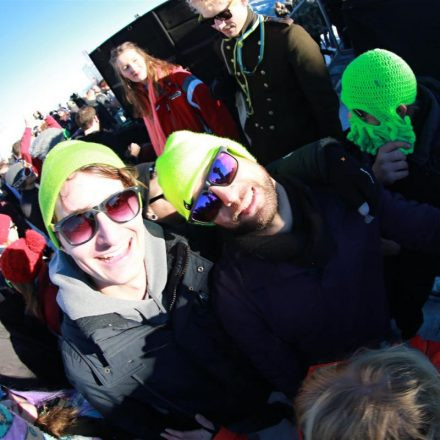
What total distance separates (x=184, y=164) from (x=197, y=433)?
50.6 inches

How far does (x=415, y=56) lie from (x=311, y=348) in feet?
7.90

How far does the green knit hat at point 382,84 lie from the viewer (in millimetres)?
1536

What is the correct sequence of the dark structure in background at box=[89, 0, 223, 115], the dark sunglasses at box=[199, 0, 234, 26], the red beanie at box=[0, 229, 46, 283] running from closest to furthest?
the red beanie at box=[0, 229, 46, 283]
the dark sunglasses at box=[199, 0, 234, 26]
the dark structure in background at box=[89, 0, 223, 115]

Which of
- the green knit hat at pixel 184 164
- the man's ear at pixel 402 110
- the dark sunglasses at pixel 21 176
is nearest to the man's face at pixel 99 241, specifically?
the green knit hat at pixel 184 164

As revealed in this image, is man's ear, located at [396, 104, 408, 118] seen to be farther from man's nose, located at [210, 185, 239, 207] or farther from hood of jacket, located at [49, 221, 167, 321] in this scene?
→ hood of jacket, located at [49, 221, 167, 321]

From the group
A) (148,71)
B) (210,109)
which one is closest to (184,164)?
(210,109)

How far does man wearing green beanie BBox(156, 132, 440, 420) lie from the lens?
56.5 inches

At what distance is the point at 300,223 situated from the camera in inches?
58.9

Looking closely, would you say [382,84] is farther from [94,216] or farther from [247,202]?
[94,216]

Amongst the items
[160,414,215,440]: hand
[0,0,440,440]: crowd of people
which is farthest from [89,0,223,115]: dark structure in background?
[160,414,215,440]: hand

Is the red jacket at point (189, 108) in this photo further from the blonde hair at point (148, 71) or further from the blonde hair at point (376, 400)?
the blonde hair at point (376, 400)

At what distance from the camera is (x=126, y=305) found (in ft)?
4.90

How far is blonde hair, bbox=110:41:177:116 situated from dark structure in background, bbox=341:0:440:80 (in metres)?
1.56

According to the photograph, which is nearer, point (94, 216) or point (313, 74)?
point (94, 216)
